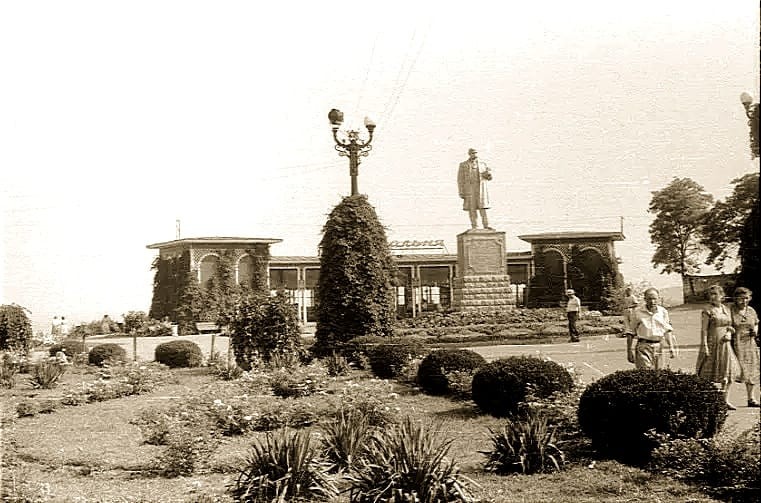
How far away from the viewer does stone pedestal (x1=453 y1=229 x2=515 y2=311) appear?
26.2 metres

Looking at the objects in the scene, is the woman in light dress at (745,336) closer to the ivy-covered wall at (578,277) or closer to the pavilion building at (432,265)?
the ivy-covered wall at (578,277)

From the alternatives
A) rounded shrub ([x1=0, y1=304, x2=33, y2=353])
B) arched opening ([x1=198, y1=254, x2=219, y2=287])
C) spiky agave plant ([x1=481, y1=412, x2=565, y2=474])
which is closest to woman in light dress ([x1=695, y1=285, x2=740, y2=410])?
spiky agave plant ([x1=481, y1=412, x2=565, y2=474])

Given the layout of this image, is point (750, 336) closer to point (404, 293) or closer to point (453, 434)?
point (453, 434)

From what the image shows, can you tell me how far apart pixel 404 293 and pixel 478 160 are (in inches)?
563

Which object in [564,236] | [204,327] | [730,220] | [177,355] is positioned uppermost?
[564,236]

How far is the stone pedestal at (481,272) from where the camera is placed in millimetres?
26206

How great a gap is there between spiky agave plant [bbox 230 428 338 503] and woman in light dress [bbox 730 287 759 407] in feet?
17.9

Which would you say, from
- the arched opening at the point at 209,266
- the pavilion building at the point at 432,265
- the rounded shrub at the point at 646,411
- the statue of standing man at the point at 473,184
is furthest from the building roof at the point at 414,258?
the rounded shrub at the point at 646,411

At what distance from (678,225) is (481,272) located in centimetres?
1341

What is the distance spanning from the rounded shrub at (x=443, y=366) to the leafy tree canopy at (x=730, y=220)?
14.3ft

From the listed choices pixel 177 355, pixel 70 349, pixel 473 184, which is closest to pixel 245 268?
pixel 473 184

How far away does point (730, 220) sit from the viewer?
9.63 meters

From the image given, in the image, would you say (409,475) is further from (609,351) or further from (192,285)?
(192,285)

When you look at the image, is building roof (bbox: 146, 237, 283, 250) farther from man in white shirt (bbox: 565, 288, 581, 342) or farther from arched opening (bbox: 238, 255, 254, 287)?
man in white shirt (bbox: 565, 288, 581, 342)
